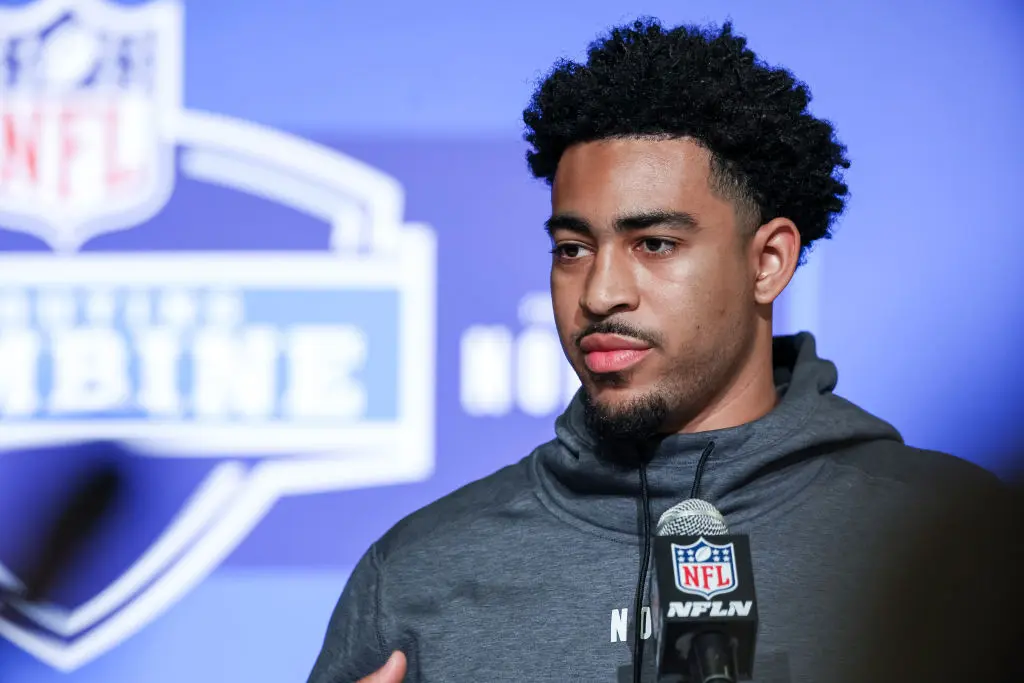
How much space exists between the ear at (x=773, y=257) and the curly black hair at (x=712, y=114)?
0.02 meters

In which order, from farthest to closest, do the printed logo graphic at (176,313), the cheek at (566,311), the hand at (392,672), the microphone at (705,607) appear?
the printed logo graphic at (176,313)
the cheek at (566,311)
the hand at (392,672)
the microphone at (705,607)

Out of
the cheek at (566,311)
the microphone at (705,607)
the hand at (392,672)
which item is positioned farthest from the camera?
the cheek at (566,311)

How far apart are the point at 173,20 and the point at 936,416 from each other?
1.68 m

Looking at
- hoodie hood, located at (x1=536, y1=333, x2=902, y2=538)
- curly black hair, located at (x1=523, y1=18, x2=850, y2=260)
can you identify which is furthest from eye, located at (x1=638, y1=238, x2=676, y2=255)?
hoodie hood, located at (x1=536, y1=333, x2=902, y2=538)

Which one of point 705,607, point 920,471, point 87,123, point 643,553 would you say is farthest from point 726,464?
point 87,123

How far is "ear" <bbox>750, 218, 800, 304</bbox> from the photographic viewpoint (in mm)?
1465

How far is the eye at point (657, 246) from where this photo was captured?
4.51 ft

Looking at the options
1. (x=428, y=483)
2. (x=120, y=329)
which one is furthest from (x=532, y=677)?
(x=120, y=329)

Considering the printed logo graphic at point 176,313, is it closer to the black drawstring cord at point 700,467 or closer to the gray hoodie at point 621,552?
the gray hoodie at point 621,552

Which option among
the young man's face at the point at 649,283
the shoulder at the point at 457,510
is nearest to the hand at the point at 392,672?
the shoulder at the point at 457,510

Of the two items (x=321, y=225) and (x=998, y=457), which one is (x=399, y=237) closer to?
(x=321, y=225)

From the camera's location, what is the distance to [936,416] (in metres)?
2.22

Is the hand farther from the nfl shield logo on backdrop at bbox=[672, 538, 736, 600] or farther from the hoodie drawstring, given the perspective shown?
the nfl shield logo on backdrop at bbox=[672, 538, 736, 600]

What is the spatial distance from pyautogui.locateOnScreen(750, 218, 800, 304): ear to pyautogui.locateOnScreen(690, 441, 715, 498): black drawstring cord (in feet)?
0.67
